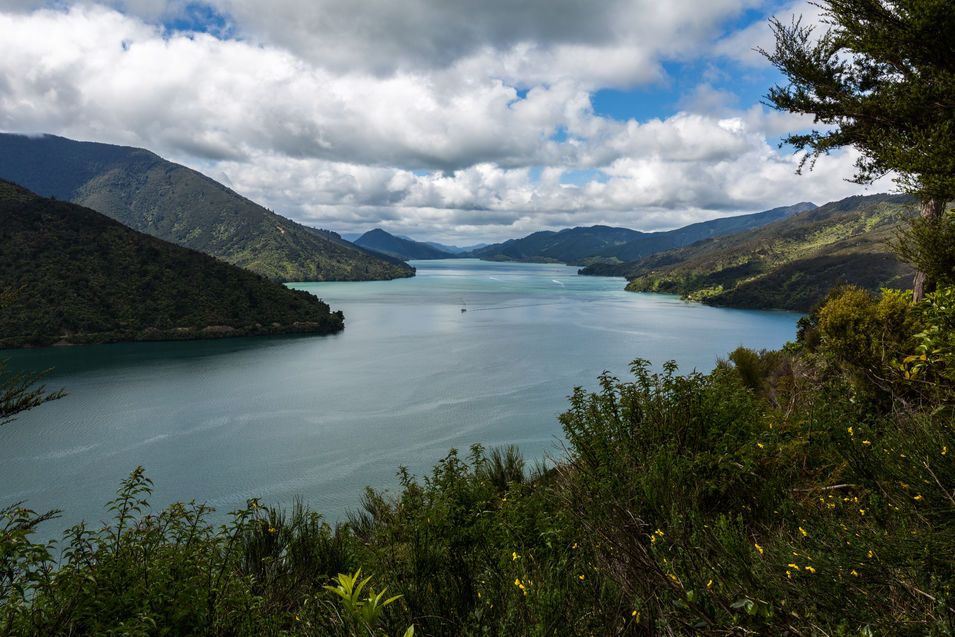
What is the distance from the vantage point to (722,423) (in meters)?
6.64

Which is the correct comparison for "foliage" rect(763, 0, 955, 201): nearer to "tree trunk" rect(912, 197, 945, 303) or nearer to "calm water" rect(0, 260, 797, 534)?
"tree trunk" rect(912, 197, 945, 303)

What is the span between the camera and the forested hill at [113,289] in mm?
61219

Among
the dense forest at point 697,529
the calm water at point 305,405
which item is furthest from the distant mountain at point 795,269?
the dense forest at point 697,529

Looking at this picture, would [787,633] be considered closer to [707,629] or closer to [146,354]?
[707,629]

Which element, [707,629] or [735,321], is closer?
[707,629]

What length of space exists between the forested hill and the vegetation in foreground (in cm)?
7001

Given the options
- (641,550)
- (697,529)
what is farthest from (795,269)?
(641,550)

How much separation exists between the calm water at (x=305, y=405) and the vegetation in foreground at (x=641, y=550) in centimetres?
564

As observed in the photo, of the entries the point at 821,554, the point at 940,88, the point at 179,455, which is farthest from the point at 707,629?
the point at 179,455

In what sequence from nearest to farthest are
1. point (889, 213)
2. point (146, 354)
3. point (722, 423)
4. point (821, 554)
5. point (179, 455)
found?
point (821, 554), point (722, 423), point (179, 455), point (146, 354), point (889, 213)

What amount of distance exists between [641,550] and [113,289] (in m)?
83.4

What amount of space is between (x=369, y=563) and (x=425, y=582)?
142cm

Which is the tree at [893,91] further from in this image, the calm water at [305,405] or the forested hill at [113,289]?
the forested hill at [113,289]

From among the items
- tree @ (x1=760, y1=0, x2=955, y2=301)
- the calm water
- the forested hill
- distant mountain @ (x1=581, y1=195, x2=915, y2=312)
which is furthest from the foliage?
distant mountain @ (x1=581, y1=195, x2=915, y2=312)
